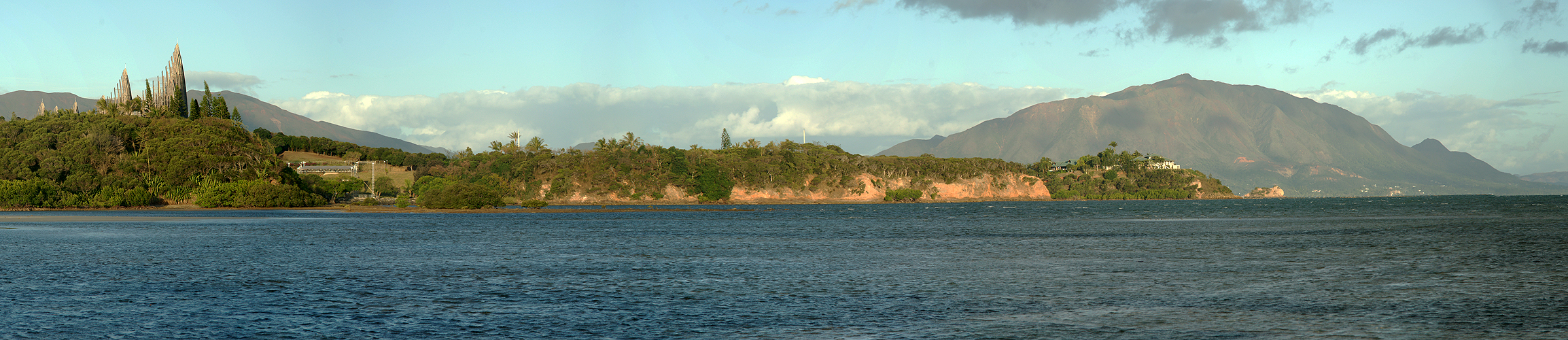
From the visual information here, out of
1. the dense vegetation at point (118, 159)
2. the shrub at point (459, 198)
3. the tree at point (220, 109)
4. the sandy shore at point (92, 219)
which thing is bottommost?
the sandy shore at point (92, 219)

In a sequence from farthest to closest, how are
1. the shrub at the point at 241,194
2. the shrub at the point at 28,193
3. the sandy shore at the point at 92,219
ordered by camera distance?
the shrub at the point at 241,194
the shrub at the point at 28,193
the sandy shore at the point at 92,219

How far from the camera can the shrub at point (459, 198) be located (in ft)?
392

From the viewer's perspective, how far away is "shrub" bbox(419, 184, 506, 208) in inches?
4705

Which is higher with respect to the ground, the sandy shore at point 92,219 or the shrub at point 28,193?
the shrub at point 28,193

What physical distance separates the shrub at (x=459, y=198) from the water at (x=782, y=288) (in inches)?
2496

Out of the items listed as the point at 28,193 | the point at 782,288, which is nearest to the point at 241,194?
the point at 28,193

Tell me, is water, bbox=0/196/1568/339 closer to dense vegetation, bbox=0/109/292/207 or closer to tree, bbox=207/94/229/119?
dense vegetation, bbox=0/109/292/207

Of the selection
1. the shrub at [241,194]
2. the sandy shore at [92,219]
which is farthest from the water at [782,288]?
the shrub at [241,194]

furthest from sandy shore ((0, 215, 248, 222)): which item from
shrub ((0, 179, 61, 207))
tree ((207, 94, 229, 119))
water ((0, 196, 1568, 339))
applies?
tree ((207, 94, 229, 119))

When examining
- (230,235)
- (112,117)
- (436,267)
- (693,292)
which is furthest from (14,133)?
(693,292)

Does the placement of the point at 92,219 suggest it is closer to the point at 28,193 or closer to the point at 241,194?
the point at 28,193

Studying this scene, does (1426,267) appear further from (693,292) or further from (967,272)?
(693,292)

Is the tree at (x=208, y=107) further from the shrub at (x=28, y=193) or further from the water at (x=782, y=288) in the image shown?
the water at (x=782, y=288)

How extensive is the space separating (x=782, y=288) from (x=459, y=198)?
101669mm
